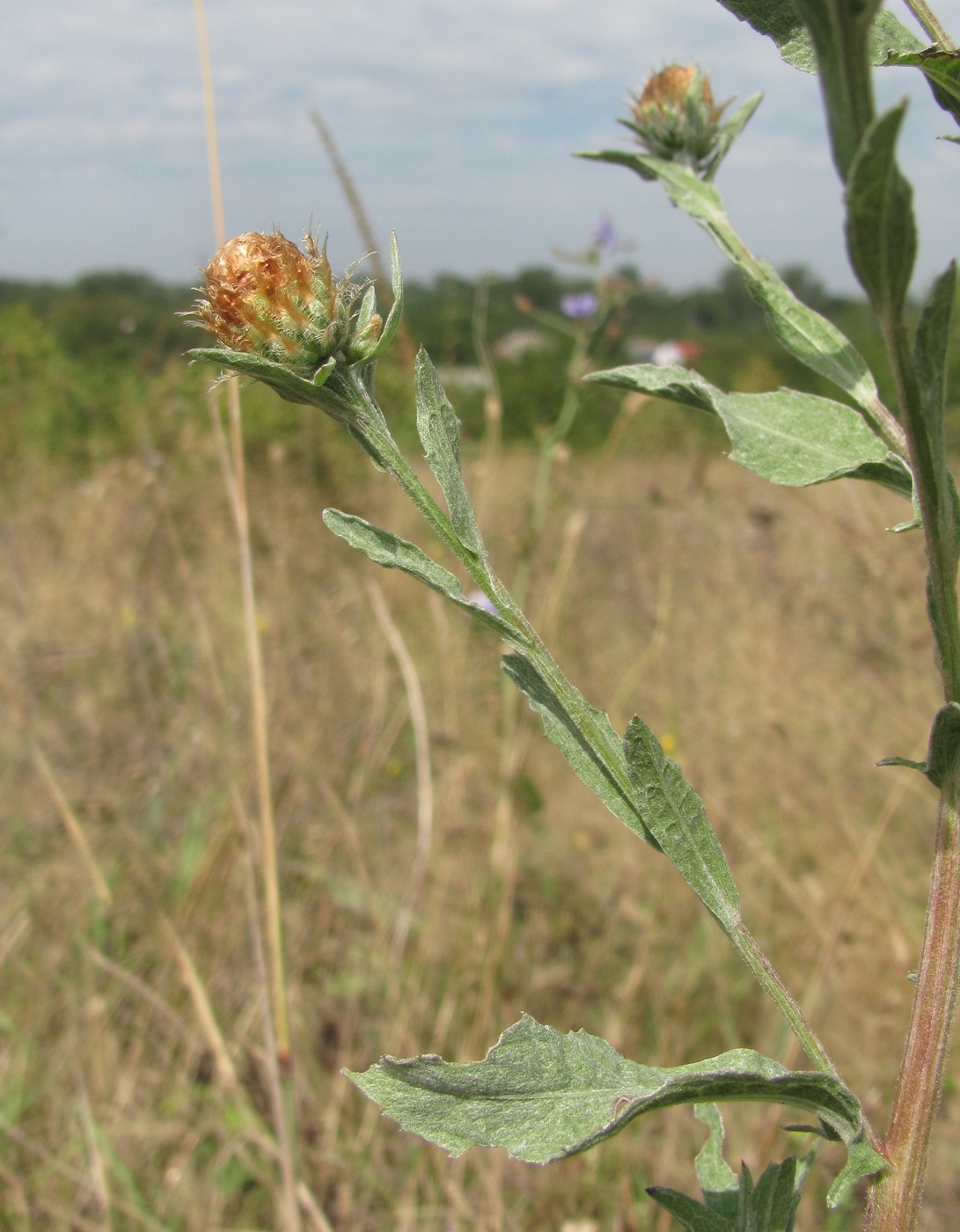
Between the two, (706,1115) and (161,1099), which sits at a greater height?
(706,1115)

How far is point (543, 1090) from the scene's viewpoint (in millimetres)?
572

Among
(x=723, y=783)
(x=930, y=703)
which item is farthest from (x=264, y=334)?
(x=930, y=703)

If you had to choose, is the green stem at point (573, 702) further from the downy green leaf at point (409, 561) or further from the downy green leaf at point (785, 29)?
the downy green leaf at point (785, 29)

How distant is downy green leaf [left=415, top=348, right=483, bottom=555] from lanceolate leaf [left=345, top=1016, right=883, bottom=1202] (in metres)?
0.30

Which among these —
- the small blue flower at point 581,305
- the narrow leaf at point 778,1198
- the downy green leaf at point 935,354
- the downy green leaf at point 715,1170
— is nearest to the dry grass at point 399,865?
the small blue flower at point 581,305

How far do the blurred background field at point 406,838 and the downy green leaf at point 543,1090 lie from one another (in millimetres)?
792

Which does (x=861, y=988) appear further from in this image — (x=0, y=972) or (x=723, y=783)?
(x=0, y=972)

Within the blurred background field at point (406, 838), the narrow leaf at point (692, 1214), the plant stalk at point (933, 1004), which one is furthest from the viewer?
the blurred background field at point (406, 838)

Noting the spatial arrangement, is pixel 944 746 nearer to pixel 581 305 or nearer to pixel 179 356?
pixel 179 356

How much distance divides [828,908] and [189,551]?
389 centimetres

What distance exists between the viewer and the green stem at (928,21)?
0.67 meters

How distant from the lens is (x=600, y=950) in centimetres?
289

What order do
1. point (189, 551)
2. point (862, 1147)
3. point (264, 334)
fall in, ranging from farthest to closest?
point (189, 551) < point (264, 334) < point (862, 1147)

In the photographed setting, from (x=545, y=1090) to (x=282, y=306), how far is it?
1.73 ft
